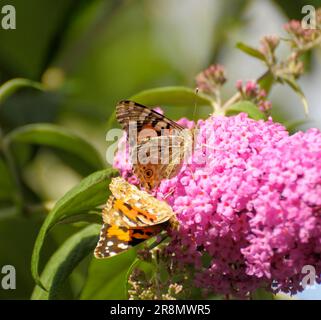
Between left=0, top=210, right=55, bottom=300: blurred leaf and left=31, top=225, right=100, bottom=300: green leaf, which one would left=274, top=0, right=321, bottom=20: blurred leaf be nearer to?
left=0, top=210, right=55, bottom=300: blurred leaf

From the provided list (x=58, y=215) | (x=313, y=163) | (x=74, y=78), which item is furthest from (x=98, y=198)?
(x=74, y=78)

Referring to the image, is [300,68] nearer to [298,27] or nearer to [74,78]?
[298,27]

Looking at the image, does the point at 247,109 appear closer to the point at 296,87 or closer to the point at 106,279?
the point at 296,87

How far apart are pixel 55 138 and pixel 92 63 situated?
193 cm

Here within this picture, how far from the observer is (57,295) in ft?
11.1

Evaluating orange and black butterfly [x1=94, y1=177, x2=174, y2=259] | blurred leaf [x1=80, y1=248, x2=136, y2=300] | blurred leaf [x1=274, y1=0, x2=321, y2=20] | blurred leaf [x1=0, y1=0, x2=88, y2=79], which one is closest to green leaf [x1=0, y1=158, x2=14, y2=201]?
blurred leaf [x1=80, y1=248, x2=136, y2=300]

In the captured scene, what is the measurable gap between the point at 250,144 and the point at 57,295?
102cm

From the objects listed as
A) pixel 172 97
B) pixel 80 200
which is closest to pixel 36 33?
pixel 172 97

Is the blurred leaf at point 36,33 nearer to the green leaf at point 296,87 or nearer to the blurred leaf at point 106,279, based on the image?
the blurred leaf at point 106,279

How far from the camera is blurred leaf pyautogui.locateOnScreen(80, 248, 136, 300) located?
377cm

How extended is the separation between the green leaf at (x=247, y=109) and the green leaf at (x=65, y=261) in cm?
79

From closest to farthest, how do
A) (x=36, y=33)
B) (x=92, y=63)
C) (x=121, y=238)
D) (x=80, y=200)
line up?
(x=121, y=238)
(x=80, y=200)
(x=36, y=33)
(x=92, y=63)

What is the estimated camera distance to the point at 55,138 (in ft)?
14.0

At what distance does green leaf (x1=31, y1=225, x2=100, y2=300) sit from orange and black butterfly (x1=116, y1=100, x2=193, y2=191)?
1.15ft
